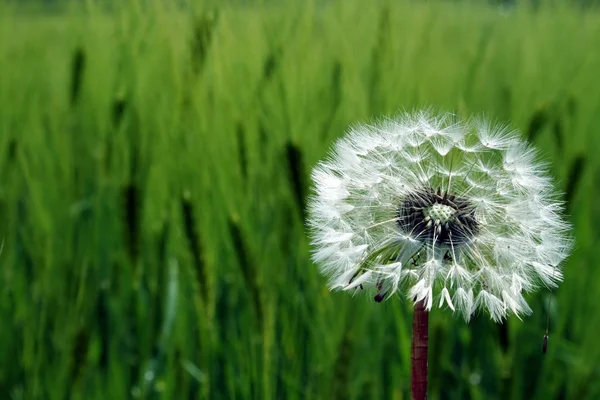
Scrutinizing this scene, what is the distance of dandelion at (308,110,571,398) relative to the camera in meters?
0.45

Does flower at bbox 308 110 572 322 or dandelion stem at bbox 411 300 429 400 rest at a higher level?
flower at bbox 308 110 572 322

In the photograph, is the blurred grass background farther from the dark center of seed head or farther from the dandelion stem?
the dandelion stem

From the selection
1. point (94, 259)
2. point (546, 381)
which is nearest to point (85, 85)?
point (94, 259)

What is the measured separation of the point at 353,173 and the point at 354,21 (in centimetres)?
114

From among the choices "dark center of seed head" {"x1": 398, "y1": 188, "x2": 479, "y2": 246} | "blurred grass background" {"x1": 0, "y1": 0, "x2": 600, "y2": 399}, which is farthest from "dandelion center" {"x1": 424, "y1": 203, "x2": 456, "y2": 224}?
"blurred grass background" {"x1": 0, "y1": 0, "x2": 600, "y2": 399}

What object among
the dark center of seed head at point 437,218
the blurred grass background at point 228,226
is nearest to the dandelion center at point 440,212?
the dark center of seed head at point 437,218

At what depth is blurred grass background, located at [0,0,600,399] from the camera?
3.45 feet

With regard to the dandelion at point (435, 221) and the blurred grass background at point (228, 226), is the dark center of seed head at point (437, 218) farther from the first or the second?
the blurred grass background at point (228, 226)

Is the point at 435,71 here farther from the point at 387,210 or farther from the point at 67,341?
the point at 387,210

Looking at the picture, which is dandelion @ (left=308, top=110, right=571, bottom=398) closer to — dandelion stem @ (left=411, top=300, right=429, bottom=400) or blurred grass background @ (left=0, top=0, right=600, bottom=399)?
dandelion stem @ (left=411, top=300, right=429, bottom=400)

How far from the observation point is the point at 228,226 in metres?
1.12

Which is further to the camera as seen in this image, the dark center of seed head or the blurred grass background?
the blurred grass background

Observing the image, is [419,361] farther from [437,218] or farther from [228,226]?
[228,226]

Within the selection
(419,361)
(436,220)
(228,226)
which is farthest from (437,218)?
(228,226)
